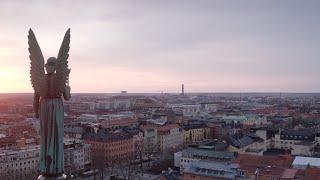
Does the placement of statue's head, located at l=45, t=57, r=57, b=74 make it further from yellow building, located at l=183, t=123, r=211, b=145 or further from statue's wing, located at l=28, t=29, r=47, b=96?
yellow building, located at l=183, t=123, r=211, b=145

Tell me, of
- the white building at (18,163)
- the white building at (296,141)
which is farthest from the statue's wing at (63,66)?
the white building at (296,141)

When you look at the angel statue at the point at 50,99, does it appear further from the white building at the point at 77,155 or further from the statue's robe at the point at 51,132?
the white building at the point at 77,155

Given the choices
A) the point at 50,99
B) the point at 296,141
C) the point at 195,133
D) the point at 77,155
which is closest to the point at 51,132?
the point at 50,99

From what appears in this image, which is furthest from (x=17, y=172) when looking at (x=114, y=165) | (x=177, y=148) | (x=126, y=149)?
(x=177, y=148)

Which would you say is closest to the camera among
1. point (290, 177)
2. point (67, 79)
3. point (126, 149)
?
point (67, 79)

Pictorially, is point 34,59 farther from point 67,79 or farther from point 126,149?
point 126,149

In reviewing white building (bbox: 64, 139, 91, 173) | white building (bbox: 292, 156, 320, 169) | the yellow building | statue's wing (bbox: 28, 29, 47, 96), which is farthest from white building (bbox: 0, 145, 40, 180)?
statue's wing (bbox: 28, 29, 47, 96)

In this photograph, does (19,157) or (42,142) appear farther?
(19,157)
